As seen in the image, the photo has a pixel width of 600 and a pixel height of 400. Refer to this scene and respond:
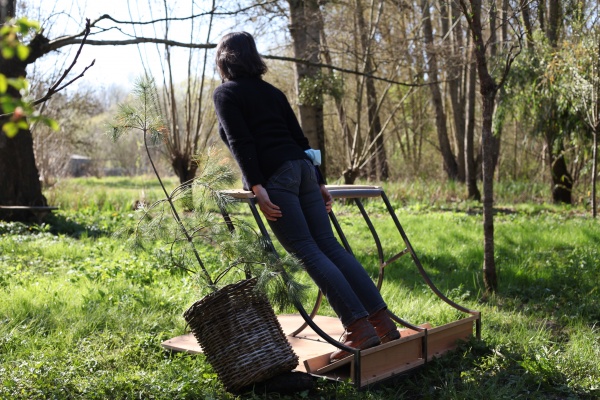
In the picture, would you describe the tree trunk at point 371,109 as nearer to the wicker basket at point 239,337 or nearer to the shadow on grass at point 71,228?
the shadow on grass at point 71,228

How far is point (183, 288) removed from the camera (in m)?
5.16

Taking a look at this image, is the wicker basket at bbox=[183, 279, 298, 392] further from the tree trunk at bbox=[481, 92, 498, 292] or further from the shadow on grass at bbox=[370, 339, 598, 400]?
the tree trunk at bbox=[481, 92, 498, 292]

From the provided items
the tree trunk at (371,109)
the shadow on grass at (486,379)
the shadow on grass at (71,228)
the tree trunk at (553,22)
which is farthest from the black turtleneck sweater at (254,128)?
the tree trunk at (553,22)

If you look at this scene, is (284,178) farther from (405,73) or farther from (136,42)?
(405,73)

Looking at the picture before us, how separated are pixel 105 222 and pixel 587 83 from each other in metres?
6.82

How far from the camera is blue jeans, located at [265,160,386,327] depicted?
10.9 feet

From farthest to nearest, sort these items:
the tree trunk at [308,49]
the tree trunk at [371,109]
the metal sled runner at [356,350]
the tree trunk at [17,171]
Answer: the tree trunk at [371,109] < the tree trunk at [308,49] < the tree trunk at [17,171] < the metal sled runner at [356,350]

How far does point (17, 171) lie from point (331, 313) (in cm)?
549

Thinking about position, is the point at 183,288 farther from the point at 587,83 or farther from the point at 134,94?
the point at 587,83

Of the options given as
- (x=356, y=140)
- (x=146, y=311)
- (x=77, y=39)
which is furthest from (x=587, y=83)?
(x=146, y=311)

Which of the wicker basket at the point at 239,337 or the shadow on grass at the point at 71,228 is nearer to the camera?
the wicker basket at the point at 239,337

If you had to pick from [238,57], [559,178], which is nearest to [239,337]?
Result: [238,57]

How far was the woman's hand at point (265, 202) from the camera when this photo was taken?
3.30 m

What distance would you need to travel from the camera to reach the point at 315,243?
3430 millimetres
